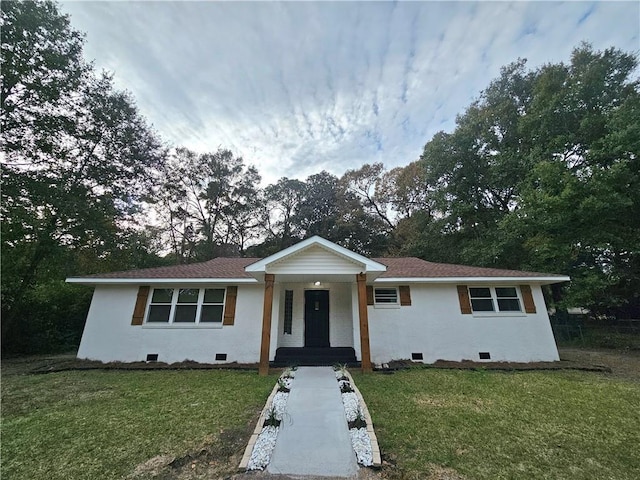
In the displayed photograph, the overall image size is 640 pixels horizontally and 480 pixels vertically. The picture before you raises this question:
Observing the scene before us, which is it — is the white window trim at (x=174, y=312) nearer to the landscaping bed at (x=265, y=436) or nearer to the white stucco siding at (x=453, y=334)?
the landscaping bed at (x=265, y=436)

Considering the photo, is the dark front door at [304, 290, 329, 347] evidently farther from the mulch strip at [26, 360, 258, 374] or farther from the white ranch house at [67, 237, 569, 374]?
the mulch strip at [26, 360, 258, 374]

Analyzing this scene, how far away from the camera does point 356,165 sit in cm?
2492

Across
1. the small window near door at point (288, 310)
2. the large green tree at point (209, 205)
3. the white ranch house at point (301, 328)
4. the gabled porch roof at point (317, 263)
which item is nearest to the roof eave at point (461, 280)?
the white ranch house at point (301, 328)

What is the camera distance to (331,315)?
9.60 m

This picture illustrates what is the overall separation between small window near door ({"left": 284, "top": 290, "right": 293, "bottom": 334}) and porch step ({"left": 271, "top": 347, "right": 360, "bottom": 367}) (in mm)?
786

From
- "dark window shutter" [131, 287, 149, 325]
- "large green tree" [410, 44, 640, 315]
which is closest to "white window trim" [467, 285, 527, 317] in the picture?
"large green tree" [410, 44, 640, 315]

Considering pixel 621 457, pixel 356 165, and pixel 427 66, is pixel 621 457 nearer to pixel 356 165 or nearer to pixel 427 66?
pixel 427 66

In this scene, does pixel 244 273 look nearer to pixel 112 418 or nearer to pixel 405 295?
pixel 112 418

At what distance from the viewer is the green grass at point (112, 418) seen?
317 centimetres

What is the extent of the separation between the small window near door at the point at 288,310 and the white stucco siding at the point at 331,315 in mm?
108

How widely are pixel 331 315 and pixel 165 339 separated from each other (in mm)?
5539

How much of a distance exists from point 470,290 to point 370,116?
919 cm

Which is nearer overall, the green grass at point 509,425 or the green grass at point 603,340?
the green grass at point 509,425

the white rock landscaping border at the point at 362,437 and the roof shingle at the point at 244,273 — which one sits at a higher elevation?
the roof shingle at the point at 244,273
